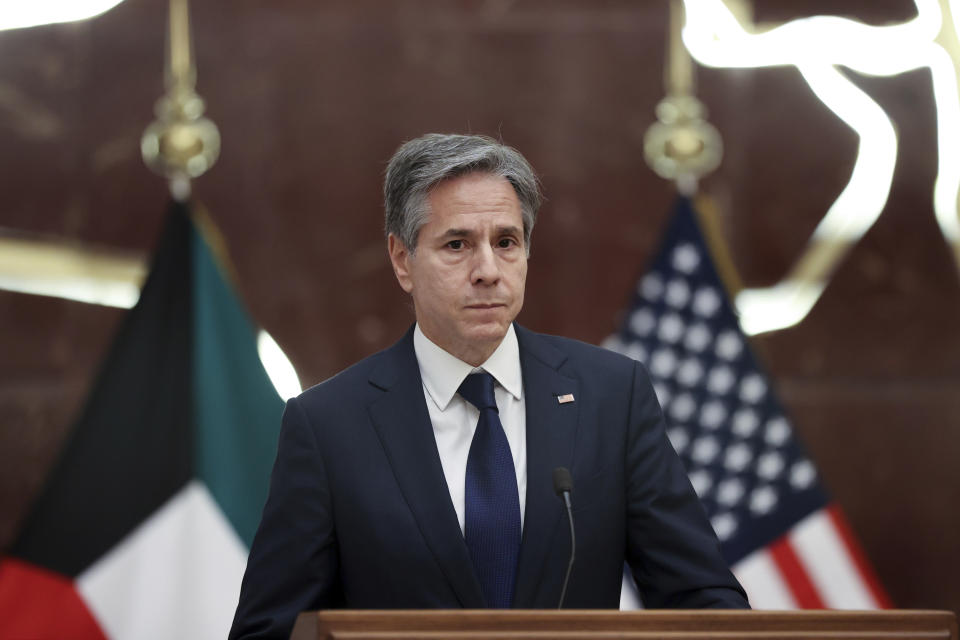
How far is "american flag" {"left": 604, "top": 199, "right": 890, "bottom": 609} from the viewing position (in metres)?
3.72

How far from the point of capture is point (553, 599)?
6.42ft

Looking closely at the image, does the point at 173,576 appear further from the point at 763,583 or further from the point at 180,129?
the point at 763,583

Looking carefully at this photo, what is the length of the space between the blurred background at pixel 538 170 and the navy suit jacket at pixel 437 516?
6.23ft

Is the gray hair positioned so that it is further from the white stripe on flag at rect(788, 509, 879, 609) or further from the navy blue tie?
the white stripe on flag at rect(788, 509, 879, 609)

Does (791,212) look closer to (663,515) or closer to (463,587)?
(663,515)

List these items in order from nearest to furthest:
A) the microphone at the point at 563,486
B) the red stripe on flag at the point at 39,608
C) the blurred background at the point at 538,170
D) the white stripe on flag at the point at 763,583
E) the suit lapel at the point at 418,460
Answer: the microphone at the point at 563,486 → the suit lapel at the point at 418,460 → the red stripe on flag at the point at 39,608 → the white stripe on flag at the point at 763,583 → the blurred background at the point at 538,170

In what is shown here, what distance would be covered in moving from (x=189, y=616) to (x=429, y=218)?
6.15 ft

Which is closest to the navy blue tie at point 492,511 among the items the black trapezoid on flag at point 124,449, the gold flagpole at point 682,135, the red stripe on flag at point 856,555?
the black trapezoid on flag at point 124,449

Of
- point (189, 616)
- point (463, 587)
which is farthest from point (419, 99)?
point (463, 587)

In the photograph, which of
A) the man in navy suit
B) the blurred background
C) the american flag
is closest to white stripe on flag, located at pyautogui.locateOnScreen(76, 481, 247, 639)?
the blurred background

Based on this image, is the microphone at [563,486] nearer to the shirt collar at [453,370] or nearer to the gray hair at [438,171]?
the shirt collar at [453,370]

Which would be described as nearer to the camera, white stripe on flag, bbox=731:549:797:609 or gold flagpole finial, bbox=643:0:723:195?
white stripe on flag, bbox=731:549:797:609

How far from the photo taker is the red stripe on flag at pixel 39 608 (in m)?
3.45

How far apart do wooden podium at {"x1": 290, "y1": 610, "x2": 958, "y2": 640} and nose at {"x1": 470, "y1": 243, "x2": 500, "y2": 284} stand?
74 cm
